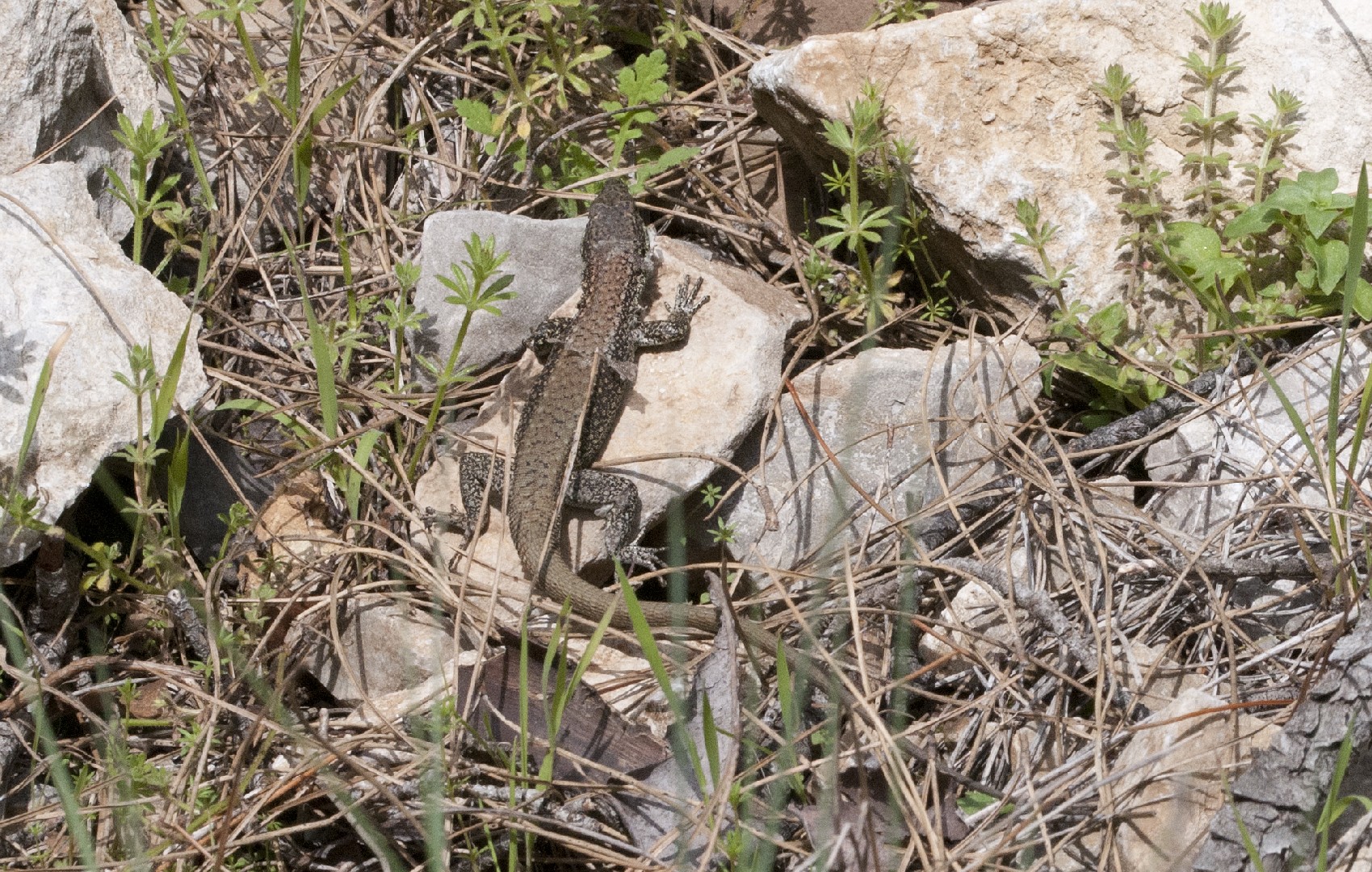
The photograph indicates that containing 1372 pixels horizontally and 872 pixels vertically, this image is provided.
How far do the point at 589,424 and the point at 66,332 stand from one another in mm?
1845

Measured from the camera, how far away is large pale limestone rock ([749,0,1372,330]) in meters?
4.21

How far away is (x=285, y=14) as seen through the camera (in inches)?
214

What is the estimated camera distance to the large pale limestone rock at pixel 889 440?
13.5 feet

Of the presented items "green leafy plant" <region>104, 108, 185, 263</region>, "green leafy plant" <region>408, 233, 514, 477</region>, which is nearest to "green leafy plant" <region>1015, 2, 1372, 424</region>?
"green leafy plant" <region>408, 233, 514, 477</region>

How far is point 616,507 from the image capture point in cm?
429

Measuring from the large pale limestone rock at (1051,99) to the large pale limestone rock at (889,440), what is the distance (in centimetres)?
38

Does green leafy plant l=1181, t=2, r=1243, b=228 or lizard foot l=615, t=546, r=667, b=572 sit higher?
green leafy plant l=1181, t=2, r=1243, b=228

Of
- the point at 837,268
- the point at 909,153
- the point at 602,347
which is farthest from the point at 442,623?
the point at 909,153

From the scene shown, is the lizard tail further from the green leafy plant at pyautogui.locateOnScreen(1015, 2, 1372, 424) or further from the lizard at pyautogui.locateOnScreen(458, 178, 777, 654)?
the green leafy plant at pyautogui.locateOnScreen(1015, 2, 1372, 424)

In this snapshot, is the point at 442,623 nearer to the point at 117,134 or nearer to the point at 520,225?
the point at 520,225

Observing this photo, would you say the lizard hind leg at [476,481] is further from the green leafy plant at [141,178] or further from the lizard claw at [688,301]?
the green leafy plant at [141,178]

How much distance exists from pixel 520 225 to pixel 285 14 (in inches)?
71.5

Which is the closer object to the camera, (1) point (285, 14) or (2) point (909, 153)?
(2) point (909, 153)

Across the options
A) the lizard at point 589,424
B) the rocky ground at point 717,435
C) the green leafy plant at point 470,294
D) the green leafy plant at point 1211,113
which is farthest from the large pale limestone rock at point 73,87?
the green leafy plant at point 1211,113
